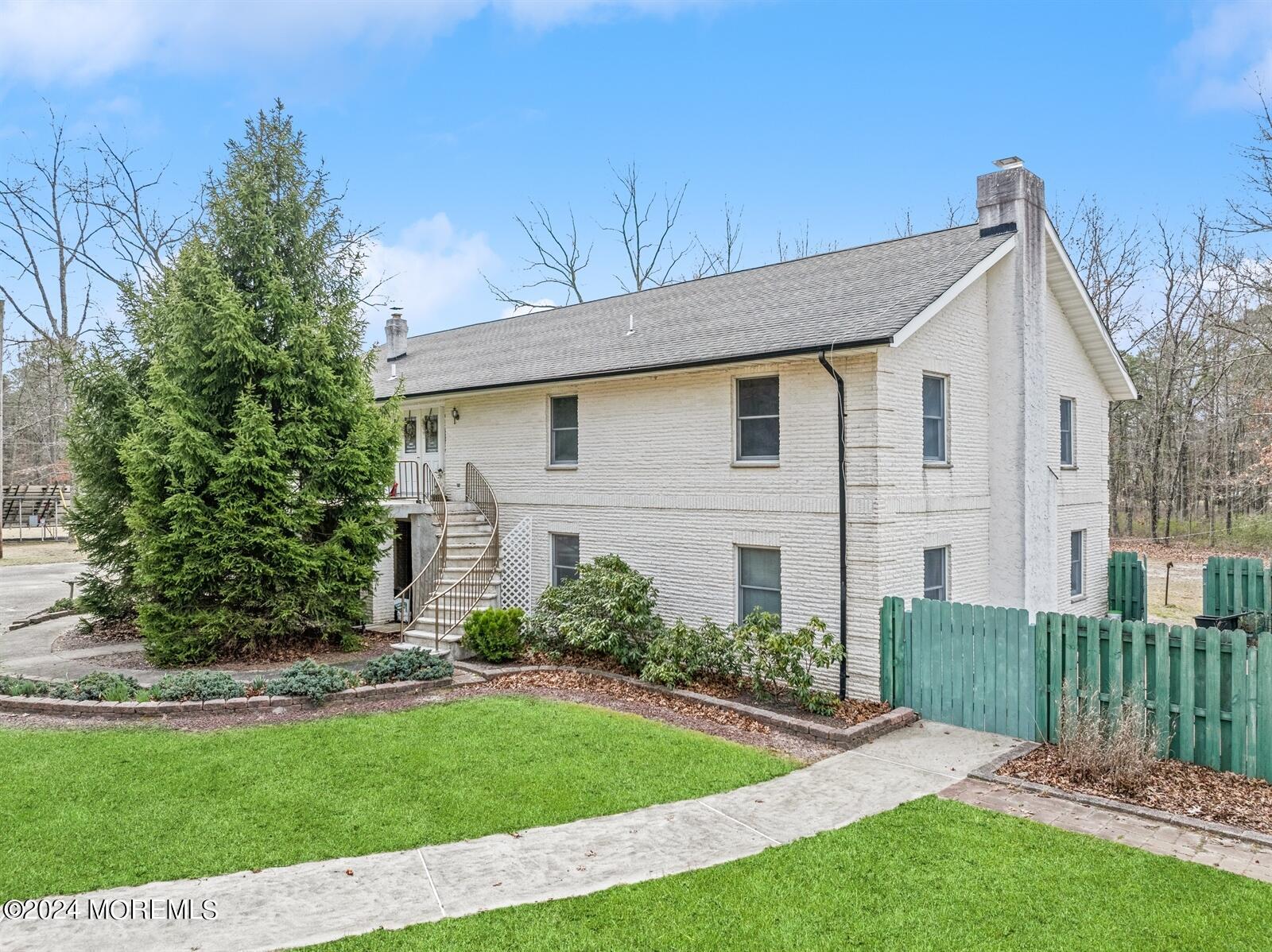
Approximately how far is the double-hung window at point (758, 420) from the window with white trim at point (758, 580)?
1489mm

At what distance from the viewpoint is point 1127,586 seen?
1705 cm

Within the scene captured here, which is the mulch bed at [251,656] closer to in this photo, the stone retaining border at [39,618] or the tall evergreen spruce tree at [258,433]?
the tall evergreen spruce tree at [258,433]

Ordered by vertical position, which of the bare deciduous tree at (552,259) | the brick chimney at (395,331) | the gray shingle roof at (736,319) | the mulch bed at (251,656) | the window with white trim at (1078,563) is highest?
the bare deciduous tree at (552,259)

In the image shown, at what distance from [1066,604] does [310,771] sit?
14093 millimetres

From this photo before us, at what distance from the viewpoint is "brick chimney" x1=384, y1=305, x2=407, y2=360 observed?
966 inches

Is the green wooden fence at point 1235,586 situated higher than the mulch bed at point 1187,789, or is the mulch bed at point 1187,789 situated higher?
the green wooden fence at point 1235,586

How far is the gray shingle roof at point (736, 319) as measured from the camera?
453 inches

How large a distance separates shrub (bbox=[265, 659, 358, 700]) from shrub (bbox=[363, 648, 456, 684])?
269 millimetres

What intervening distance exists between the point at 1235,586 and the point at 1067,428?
485cm

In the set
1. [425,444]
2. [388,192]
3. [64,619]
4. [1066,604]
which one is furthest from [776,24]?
[64,619]

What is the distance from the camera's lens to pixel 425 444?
18812mm

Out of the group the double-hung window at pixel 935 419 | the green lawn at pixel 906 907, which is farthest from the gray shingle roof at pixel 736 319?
the green lawn at pixel 906 907

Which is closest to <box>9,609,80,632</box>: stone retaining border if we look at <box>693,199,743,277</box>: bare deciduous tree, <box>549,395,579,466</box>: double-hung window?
<box>549,395,579,466</box>: double-hung window

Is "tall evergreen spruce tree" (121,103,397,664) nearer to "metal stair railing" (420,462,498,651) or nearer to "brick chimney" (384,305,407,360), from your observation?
"metal stair railing" (420,462,498,651)
